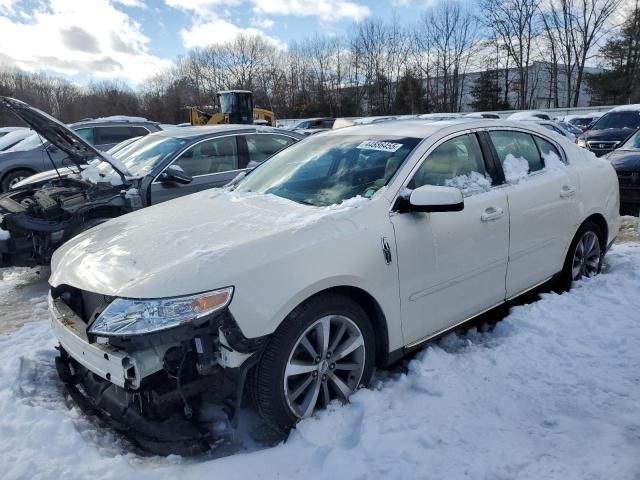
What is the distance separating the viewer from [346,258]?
260 centimetres

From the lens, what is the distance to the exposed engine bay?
5.01 metres

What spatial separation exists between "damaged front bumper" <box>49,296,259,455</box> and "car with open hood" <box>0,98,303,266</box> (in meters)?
2.91

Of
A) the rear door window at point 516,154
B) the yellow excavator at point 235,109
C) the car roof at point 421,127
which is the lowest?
the rear door window at point 516,154

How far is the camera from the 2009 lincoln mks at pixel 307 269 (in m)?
2.27

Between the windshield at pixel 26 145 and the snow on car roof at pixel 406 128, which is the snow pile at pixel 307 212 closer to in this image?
the snow on car roof at pixel 406 128

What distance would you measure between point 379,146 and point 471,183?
69 centimetres

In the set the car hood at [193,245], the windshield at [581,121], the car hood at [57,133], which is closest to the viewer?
the car hood at [193,245]

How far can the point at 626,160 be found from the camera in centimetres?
751

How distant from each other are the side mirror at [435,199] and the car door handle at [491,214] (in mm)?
532

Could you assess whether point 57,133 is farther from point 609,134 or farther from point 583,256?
point 609,134

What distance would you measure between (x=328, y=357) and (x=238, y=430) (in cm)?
64

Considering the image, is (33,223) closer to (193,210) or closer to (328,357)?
(193,210)

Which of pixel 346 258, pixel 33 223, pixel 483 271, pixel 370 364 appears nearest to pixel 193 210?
pixel 346 258

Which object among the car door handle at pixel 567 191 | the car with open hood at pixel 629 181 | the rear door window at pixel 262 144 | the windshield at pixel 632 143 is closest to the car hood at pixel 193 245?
the car door handle at pixel 567 191
